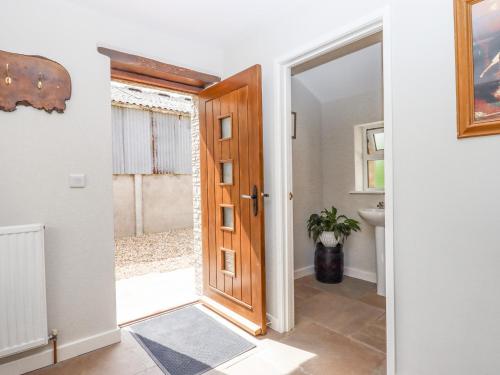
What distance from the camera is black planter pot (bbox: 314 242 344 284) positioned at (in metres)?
3.42

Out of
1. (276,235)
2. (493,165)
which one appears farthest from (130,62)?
(493,165)

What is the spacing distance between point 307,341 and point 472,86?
6.29 feet

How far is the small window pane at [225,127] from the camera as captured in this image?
8.41 feet

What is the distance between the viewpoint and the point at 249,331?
7.51 ft

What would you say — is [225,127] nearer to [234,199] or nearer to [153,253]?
[234,199]

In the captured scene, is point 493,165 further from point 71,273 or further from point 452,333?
point 71,273

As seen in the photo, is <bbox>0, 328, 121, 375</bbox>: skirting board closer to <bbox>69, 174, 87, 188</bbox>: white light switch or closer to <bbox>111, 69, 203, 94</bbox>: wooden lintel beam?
<bbox>69, 174, 87, 188</bbox>: white light switch

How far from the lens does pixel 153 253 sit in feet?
16.6

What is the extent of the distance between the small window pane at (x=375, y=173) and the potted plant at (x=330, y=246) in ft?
1.75

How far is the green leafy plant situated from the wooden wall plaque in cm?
280

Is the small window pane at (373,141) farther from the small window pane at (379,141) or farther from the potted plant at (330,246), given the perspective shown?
the potted plant at (330,246)

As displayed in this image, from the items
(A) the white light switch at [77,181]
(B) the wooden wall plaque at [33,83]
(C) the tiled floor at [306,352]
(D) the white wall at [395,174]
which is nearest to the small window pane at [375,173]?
(C) the tiled floor at [306,352]

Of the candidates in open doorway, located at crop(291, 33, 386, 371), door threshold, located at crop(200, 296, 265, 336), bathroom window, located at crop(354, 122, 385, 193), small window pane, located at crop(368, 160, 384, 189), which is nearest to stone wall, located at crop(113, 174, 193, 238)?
door threshold, located at crop(200, 296, 265, 336)

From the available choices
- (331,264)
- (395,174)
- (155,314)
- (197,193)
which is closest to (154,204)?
(197,193)
